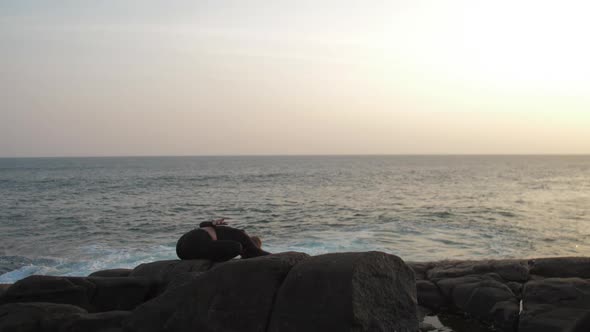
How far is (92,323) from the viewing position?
677cm

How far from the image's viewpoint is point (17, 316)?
7.02m

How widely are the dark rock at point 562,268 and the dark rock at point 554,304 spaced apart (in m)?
1.41

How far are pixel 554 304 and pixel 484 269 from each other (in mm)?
2124

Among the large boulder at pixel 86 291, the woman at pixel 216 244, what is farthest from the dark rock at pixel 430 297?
the large boulder at pixel 86 291

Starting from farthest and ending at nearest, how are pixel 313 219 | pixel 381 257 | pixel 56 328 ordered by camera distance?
pixel 313 219 < pixel 56 328 < pixel 381 257

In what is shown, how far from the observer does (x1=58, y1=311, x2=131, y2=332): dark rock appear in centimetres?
672

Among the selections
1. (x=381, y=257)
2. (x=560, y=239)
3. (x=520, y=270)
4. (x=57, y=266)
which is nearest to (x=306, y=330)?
(x=381, y=257)

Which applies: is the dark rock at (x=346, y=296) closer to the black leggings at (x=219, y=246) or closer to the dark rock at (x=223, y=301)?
the dark rock at (x=223, y=301)

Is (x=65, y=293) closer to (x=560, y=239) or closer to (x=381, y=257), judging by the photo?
(x=381, y=257)

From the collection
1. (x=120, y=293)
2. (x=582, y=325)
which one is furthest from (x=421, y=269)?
(x=120, y=293)

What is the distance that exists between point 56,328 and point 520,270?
779 centimetres

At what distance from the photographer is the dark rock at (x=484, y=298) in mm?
7363

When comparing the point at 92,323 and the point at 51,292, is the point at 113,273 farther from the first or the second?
the point at 92,323

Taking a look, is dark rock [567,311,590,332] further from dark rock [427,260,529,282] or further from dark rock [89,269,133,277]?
dark rock [89,269,133,277]
